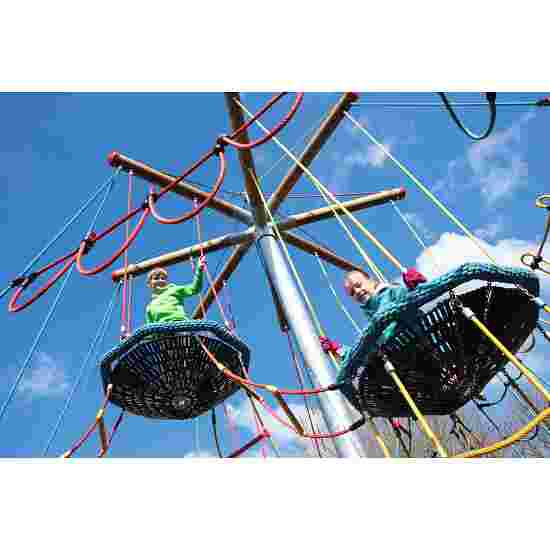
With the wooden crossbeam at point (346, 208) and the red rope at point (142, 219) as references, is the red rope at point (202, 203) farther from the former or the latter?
the wooden crossbeam at point (346, 208)

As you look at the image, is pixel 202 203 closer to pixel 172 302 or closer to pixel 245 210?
pixel 172 302

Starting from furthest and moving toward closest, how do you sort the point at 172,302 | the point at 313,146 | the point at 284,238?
1. the point at 284,238
2. the point at 313,146
3. the point at 172,302

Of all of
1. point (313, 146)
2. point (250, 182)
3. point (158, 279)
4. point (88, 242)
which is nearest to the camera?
point (88, 242)

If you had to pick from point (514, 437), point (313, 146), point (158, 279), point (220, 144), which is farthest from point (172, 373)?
point (313, 146)

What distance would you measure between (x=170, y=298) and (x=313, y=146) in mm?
1392

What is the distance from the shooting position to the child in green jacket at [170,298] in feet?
8.37

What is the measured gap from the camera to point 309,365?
9.39ft

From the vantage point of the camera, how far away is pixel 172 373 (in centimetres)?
228

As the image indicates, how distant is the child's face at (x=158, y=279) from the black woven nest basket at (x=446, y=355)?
4.32ft

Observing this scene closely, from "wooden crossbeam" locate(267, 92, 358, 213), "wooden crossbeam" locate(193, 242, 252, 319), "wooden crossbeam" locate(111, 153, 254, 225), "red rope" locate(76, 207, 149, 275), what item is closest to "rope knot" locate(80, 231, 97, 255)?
"red rope" locate(76, 207, 149, 275)

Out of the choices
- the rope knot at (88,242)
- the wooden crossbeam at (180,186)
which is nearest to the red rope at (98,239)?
the rope knot at (88,242)
